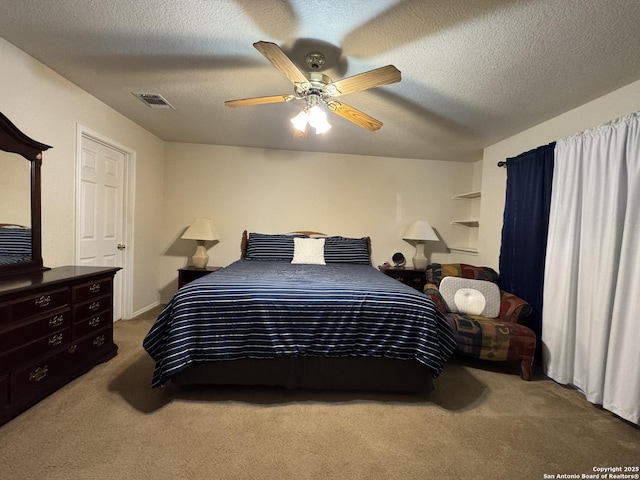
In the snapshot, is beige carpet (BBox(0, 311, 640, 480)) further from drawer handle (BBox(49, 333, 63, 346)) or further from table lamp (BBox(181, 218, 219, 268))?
table lamp (BBox(181, 218, 219, 268))

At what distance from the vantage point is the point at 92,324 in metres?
2.18

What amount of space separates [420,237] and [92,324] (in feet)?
12.1

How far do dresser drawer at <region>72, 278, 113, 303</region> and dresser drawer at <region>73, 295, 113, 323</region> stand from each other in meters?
0.04

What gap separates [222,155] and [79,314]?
2642 mm

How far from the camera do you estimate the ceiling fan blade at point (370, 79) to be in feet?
5.12

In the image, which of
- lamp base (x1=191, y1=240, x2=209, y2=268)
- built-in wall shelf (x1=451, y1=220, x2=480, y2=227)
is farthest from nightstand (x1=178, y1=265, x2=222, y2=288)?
built-in wall shelf (x1=451, y1=220, x2=480, y2=227)

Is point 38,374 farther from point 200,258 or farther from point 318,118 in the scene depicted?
point 318,118

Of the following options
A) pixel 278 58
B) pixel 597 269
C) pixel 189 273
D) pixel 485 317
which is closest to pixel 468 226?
pixel 485 317

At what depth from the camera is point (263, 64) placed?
1.96 m

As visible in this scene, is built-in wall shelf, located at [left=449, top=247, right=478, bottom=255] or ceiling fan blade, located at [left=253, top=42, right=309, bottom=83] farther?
built-in wall shelf, located at [left=449, top=247, right=478, bottom=255]

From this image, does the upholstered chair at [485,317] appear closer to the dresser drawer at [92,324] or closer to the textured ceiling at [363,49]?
the textured ceiling at [363,49]

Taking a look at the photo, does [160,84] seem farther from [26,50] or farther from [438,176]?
[438,176]

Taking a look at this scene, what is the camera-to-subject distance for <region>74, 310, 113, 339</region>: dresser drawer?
2.05 meters

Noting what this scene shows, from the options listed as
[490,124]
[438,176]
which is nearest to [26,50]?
[490,124]
